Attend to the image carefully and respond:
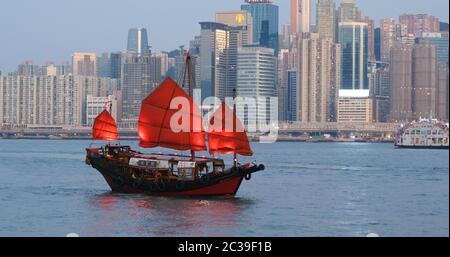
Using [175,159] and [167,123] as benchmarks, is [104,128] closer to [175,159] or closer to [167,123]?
[167,123]

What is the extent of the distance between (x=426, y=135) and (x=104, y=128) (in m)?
122

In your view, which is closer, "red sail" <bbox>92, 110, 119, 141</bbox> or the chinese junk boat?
the chinese junk boat

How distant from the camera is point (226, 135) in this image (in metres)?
47.8

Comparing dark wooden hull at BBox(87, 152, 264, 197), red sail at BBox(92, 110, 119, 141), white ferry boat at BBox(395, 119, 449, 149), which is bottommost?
white ferry boat at BBox(395, 119, 449, 149)

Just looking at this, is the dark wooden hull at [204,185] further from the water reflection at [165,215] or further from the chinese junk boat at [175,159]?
the water reflection at [165,215]

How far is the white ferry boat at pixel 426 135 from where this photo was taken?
172 meters

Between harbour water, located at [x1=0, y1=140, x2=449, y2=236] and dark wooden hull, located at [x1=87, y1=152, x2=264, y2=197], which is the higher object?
dark wooden hull, located at [x1=87, y1=152, x2=264, y2=197]

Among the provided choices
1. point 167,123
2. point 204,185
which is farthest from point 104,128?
point 204,185

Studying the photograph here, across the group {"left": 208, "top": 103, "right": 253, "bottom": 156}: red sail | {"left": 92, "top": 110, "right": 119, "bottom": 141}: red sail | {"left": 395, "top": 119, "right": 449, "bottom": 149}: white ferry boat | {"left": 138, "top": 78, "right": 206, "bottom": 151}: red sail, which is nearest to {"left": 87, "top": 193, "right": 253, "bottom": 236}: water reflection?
{"left": 208, "top": 103, "right": 253, "bottom": 156}: red sail

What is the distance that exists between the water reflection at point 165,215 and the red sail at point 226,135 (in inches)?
107

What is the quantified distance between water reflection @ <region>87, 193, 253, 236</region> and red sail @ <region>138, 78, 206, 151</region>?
3.91m

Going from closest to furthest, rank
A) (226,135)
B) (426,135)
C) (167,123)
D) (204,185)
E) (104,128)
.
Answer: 1. (204,185)
2. (226,135)
3. (167,123)
4. (104,128)
5. (426,135)

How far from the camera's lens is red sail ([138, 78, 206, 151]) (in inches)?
1939

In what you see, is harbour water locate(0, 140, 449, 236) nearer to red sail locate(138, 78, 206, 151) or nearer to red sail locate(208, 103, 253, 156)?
red sail locate(208, 103, 253, 156)
